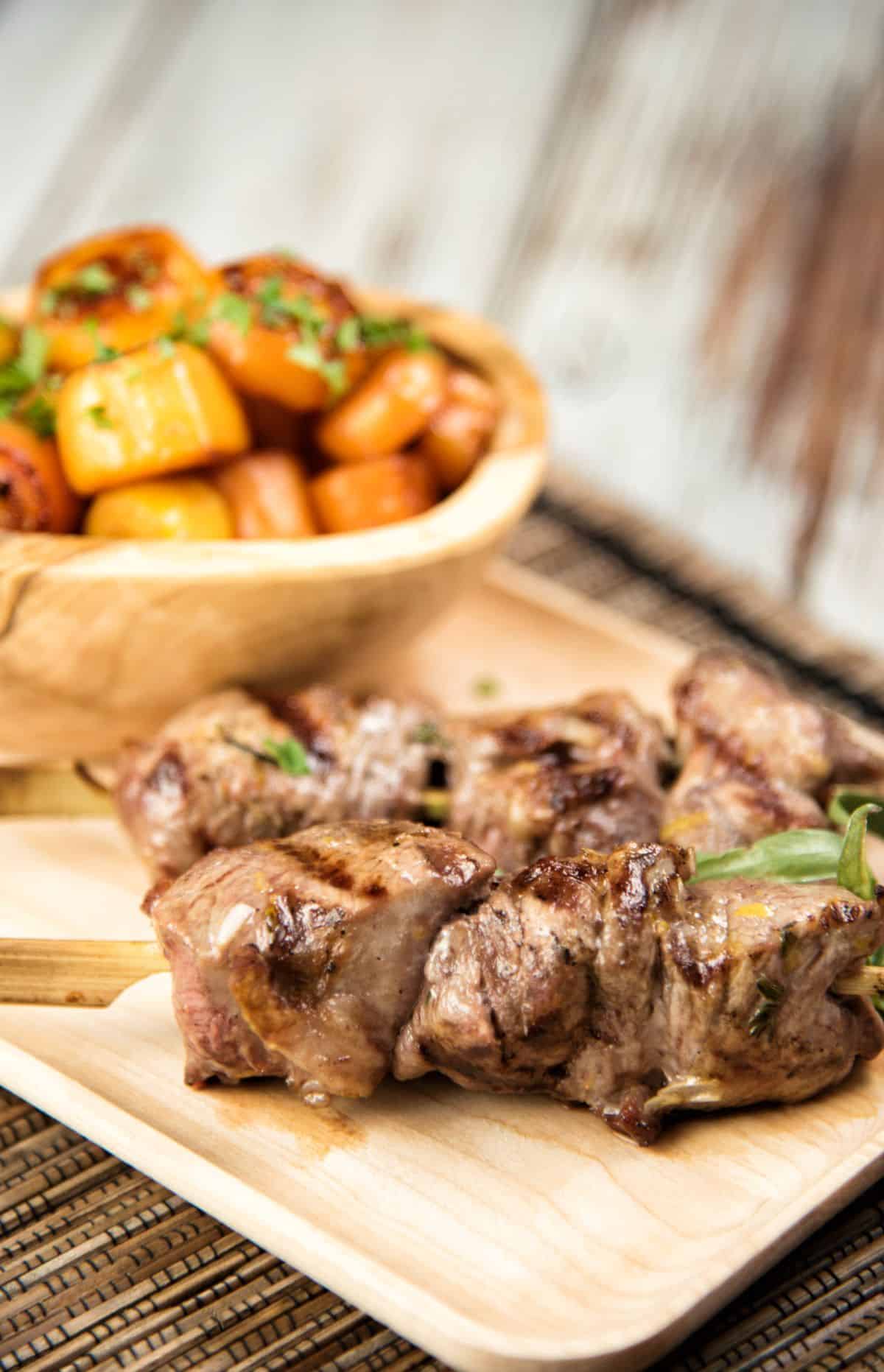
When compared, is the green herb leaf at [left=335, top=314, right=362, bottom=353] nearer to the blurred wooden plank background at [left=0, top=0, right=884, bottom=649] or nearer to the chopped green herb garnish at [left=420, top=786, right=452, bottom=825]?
the chopped green herb garnish at [left=420, top=786, right=452, bottom=825]

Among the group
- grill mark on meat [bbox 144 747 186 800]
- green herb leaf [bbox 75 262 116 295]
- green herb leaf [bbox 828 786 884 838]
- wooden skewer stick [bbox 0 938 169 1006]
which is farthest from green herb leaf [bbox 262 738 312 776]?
green herb leaf [bbox 75 262 116 295]

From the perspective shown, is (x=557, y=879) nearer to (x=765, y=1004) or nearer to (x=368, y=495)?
(x=765, y=1004)

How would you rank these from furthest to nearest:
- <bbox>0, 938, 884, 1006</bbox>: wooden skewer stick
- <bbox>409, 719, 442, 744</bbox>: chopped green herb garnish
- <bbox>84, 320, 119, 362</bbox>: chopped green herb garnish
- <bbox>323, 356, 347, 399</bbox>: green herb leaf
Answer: <bbox>323, 356, 347, 399</bbox>: green herb leaf, <bbox>84, 320, 119, 362</bbox>: chopped green herb garnish, <bbox>409, 719, 442, 744</bbox>: chopped green herb garnish, <bbox>0, 938, 884, 1006</bbox>: wooden skewer stick

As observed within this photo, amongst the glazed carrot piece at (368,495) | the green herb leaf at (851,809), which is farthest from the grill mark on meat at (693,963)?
the glazed carrot piece at (368,495)

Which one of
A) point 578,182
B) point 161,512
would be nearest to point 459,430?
point 161,512

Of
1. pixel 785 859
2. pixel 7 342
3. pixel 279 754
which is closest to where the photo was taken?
pixel 785 859

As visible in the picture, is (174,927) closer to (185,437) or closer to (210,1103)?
(210,1103)
